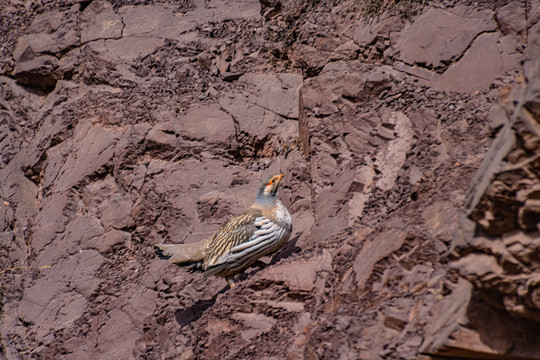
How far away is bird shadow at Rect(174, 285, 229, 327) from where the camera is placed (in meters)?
6.71

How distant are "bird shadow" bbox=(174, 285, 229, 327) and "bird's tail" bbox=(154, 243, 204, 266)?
0.48 m

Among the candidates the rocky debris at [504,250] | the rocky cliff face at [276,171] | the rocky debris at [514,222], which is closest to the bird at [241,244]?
the rocky cliff face at [276,171]

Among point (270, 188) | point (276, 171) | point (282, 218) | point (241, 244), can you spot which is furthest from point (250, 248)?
point (276, 171)

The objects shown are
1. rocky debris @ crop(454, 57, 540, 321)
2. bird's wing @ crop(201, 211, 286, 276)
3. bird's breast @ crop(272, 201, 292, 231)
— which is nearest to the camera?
rocky debris @ crop(454, 57, 540, 321)

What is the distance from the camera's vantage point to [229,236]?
6.91m

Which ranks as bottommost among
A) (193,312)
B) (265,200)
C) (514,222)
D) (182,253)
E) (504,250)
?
(193,312)

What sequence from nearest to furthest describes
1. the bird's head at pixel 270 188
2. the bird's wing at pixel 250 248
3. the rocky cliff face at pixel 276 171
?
the rocky cliff face at pixel 276 171 < the bird's wing at pixel 250 248 < the bird's head at pixel 270 188

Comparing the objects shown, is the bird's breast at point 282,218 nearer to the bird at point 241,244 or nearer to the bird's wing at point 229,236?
the bird at point 241,244

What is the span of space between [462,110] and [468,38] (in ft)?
4.38

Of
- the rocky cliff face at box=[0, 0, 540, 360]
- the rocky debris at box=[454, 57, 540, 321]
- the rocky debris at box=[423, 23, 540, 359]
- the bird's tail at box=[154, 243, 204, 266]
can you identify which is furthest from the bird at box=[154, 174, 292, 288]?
the rocky debris at box=[454, 57, 540, 321]

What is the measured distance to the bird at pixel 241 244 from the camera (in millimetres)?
6707

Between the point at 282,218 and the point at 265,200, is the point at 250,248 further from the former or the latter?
the point at 265,200

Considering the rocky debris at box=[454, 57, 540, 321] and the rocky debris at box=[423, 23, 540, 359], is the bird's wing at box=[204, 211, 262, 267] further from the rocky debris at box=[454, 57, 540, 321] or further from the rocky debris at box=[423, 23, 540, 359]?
the rocky debris at box=[454, 57, 540, 321]

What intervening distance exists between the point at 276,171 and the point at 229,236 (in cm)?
166
